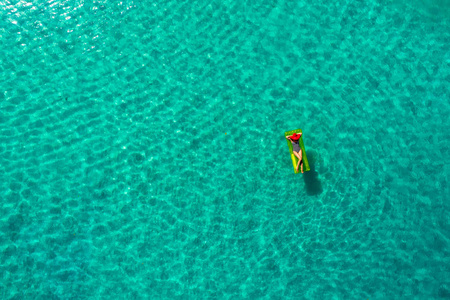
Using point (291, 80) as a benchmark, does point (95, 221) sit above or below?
below

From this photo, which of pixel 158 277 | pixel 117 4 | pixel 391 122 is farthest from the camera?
pixel 117 4

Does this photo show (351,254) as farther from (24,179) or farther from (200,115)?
(24,179)

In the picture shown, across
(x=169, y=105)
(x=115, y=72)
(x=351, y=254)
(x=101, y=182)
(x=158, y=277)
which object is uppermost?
(x=115, y=72)

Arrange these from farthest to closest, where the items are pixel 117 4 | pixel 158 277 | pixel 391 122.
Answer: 1. pixel 117 4
2. pixel 391 122
3. pixel 158 277

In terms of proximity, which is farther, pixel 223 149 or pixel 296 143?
pixel 223 149

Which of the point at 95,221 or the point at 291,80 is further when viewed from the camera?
the point at 291,80

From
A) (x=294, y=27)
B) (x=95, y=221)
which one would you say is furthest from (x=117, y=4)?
(x=95, y=221)

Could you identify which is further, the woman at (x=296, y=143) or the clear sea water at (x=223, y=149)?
the woman at (x=296, y=143)

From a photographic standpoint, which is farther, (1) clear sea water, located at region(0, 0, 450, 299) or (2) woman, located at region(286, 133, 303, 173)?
(2) woman, located at region(286, 133, 303, 173)
